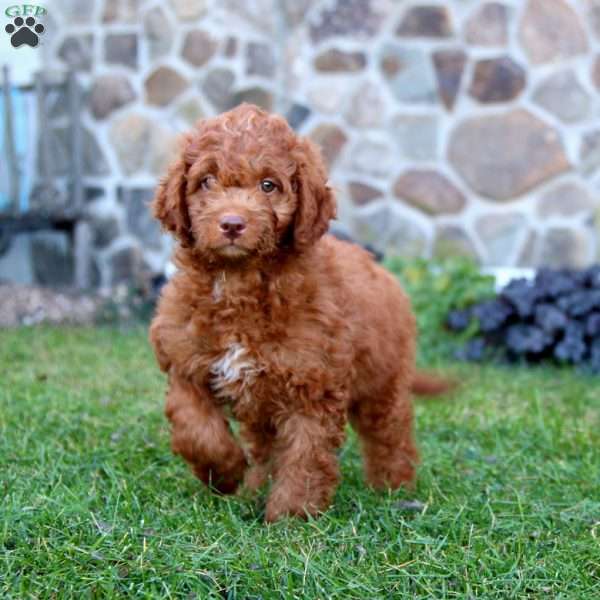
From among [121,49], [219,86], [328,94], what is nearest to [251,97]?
[219,86]

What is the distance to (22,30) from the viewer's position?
6.91 meters

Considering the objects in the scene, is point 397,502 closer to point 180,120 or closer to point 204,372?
point 204,372

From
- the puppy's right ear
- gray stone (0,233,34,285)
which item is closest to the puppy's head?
the puppy's right ear

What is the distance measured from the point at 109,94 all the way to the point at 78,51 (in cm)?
49

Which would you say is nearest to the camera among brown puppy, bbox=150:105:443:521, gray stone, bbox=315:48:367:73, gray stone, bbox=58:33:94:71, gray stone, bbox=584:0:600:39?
brown puppy, bbox=150:105:443:521

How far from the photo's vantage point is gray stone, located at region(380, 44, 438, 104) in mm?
9000

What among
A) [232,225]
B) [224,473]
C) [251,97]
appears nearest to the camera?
[232,225]

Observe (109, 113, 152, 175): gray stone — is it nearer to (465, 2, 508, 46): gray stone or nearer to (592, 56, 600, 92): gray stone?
(465, 2, 508, 46): gray stone

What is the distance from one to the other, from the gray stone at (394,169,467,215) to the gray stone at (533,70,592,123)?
107cm

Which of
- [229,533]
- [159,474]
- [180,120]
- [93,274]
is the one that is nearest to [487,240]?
[180,120]

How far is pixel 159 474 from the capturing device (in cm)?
417

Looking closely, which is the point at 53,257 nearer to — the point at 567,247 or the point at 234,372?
the point at 567,247

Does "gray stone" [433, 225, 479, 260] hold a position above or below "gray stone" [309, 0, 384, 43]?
below

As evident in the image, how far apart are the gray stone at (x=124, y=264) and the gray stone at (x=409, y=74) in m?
2.87
